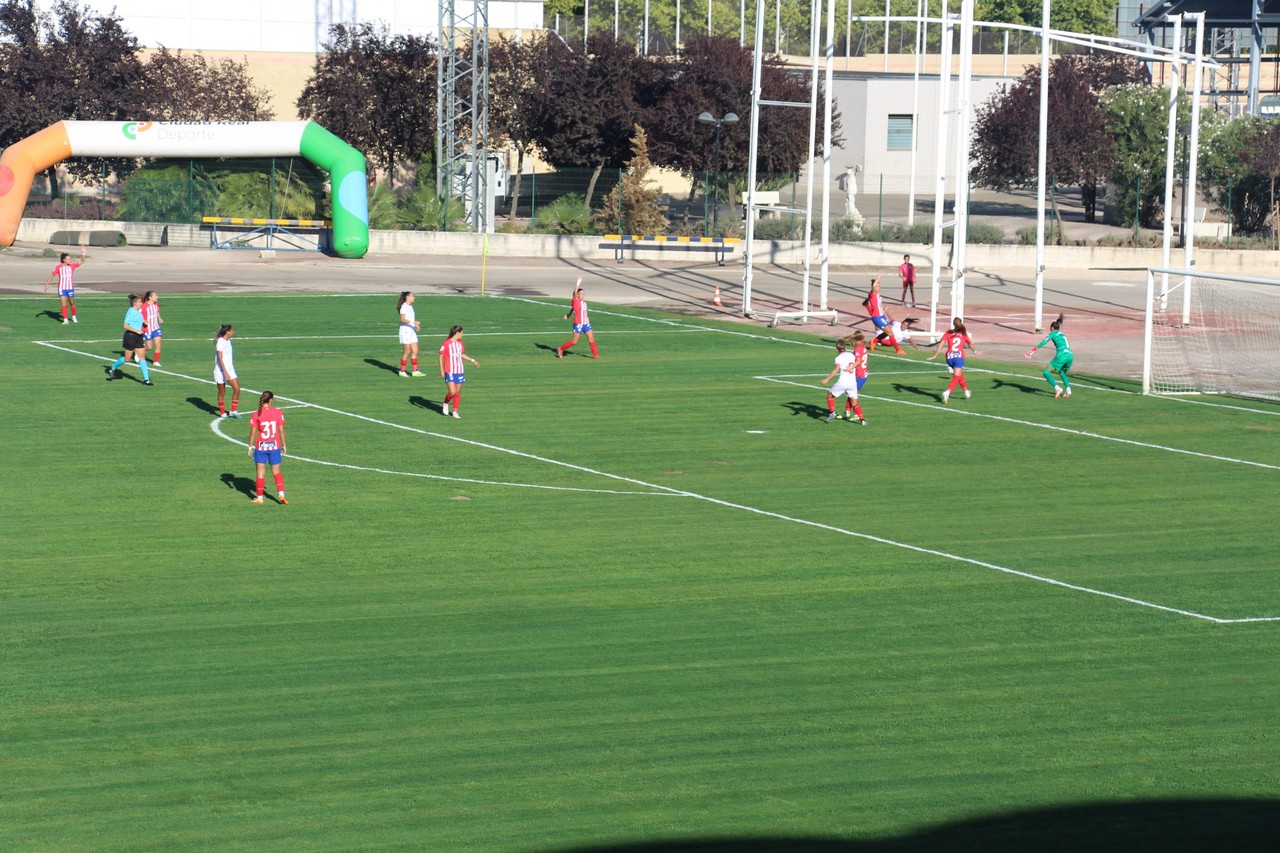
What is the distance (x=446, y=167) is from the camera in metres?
65.7

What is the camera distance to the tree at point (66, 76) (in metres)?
66.6

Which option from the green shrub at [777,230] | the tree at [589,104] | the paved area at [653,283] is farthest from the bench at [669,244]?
the tree at [589,104]

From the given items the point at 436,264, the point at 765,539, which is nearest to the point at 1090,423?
the point at 765,539

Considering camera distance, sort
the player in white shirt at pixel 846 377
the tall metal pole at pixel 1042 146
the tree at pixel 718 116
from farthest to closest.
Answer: the tree at pixel 718 116 → the tall metal pole at pixel 1042 146 → the player in white shirt at pixel 846 377

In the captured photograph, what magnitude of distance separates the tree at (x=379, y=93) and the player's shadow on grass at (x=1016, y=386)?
4044 cm

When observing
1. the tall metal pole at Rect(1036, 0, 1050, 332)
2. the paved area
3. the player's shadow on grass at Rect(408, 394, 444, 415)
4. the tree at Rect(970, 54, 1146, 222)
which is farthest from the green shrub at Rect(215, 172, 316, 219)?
the player's shadow on grass at Rect(408, 394, 444, 415)

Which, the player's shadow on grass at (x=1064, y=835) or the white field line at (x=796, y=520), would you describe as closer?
the player's shadow on grass at (x=1064, y=835)

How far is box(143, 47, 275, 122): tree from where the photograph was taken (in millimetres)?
70688

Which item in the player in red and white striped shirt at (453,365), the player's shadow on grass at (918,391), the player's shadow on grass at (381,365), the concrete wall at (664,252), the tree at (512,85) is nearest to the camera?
the player in red and white striped shirt at (453,365)

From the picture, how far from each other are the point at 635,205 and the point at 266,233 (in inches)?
561

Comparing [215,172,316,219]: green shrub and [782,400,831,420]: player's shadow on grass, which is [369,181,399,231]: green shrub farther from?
[782,400,831,420]: player's shadow on grass

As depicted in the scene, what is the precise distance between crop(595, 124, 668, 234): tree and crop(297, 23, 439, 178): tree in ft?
33.2

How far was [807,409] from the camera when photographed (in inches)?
1182

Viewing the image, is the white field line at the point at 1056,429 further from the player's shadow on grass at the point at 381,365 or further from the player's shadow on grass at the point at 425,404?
the player's shadow on grass at the point at 381,365
